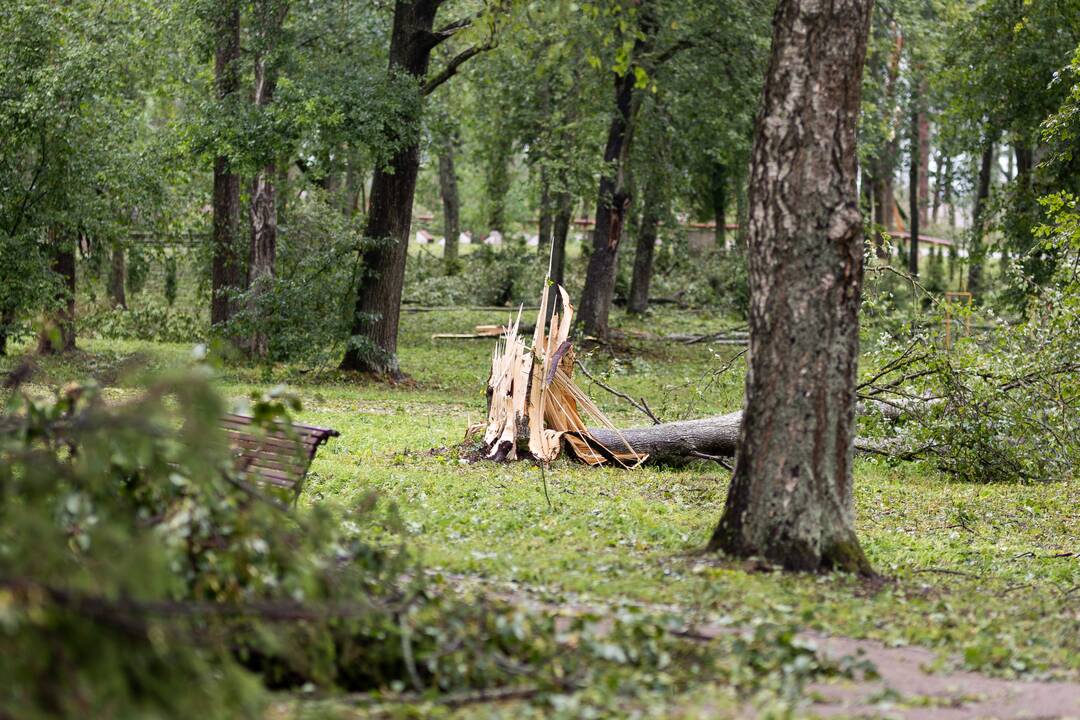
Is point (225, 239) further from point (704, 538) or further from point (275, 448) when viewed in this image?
point (704, 538)

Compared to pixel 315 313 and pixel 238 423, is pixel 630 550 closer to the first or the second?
pixel 238 423

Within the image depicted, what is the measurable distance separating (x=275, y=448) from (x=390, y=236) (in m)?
11.7

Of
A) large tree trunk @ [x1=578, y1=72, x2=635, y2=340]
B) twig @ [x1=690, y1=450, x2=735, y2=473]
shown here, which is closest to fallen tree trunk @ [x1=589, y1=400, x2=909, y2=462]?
twig @ [x1=690, y1=450, x2=735, y2=473]

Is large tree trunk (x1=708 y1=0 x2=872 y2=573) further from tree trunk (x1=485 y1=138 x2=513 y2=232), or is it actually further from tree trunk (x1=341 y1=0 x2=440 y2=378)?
tree trunk (x1=485 y1=138 x2=513 y2=232)

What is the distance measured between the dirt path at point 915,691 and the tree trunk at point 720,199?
28223mm

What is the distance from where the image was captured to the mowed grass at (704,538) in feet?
20.6

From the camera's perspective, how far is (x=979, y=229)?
954 inches

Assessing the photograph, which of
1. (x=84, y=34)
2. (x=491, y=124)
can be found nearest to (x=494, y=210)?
(x=491, y=124)

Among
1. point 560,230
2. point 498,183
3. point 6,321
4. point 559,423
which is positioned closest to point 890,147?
point 498,183

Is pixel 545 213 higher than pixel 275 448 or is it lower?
higher

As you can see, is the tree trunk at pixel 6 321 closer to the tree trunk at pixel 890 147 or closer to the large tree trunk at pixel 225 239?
the large tree trunk at pixel 225 239

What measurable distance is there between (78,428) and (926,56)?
21.3m

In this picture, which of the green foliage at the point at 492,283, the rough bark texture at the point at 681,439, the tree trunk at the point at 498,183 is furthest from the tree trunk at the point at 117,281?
the rough bark texture at the point at 681,439

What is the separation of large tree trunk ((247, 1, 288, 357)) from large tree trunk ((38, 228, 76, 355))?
8.70 feet
